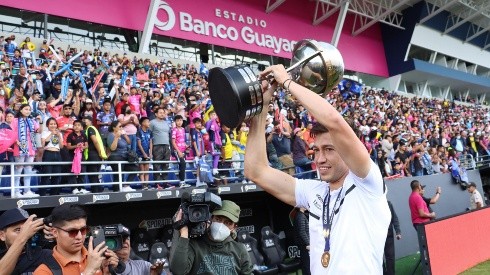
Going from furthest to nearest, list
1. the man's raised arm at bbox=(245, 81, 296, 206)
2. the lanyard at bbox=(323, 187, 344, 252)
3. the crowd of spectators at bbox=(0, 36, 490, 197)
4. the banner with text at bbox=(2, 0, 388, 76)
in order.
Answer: the banner with text at bbox=(2, 0, 388, 76) → the crowd of spectators at bbox=(0, 36, 490, 197) → the man's raised arm at bbox=(245, 81, 296, 206) → the lanyard at bbox=(323, 187, 344, 252)

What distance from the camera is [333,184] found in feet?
7.58

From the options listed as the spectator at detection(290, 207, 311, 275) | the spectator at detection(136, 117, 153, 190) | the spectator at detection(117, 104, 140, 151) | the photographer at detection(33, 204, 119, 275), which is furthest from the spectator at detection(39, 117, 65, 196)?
the photographer at detection(33, 204, 119, 275)

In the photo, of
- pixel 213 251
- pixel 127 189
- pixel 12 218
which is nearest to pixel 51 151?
pixel 127 189

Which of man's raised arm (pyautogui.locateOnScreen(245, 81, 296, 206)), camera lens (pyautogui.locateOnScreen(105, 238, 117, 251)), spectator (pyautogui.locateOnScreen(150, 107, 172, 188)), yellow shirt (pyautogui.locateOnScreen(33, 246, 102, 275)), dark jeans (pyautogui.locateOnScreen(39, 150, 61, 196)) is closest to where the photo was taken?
man's raised arm (pyautogui.locateOnScreen(245, 81, 296, 206))

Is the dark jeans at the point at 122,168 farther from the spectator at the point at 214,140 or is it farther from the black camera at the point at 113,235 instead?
the black camera at the point at 113,235

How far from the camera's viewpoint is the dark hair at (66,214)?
3.27 metres

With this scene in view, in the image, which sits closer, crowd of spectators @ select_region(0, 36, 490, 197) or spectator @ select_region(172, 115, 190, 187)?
crowd of spectators @ select_region(0, 36, 490, 197)

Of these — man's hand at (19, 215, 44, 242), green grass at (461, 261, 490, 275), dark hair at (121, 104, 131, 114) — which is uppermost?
dark hair at (121, 104, 131, 114)

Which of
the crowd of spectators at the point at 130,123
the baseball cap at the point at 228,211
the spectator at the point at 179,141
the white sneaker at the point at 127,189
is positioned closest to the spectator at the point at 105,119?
the crowd of spectators at the point at 130,123

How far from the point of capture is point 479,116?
30031 mm

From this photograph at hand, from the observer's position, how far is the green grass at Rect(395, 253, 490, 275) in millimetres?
8603

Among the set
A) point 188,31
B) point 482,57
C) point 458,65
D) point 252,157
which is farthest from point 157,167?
point 482,57

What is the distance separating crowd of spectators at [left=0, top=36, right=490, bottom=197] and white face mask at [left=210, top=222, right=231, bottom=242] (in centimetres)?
396

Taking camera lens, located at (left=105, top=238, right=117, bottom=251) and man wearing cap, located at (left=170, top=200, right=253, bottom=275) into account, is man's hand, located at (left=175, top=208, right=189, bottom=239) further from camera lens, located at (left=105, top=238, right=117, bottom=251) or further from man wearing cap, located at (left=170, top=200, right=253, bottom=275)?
camera lens, located at (left=105, top=238, right=117, bottom=251)
